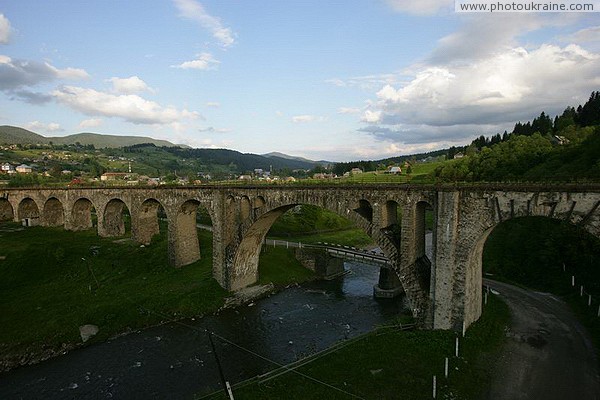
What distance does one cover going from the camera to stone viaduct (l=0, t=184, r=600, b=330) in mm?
→ 22609

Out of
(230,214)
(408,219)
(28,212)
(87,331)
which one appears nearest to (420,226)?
(408,219)

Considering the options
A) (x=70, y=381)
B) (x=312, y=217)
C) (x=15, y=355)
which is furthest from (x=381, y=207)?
(x=312, y=217)

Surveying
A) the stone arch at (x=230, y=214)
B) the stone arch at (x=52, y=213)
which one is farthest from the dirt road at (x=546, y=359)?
the stone arch at (x=52, y=213)

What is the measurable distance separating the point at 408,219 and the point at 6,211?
95307mm

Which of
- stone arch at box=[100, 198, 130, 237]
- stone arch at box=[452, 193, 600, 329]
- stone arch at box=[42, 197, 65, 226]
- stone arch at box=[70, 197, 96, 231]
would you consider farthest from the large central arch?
stone arch at box=[42, 197, 65, 226]

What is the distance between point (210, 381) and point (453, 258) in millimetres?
19962

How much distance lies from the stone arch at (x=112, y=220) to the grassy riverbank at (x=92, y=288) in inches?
92.1

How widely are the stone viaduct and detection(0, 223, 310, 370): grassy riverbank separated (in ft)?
10.8

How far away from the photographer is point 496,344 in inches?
957

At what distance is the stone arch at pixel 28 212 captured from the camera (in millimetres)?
75688

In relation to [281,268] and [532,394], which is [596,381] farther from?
[281,268]

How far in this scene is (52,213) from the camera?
75.0 m

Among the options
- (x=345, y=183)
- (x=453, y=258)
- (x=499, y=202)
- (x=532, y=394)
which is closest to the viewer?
(x=532, y=394)

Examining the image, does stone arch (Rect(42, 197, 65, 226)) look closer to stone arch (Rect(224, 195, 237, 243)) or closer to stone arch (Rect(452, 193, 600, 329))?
stone arch (Rect(224, 195, 237, 243))
